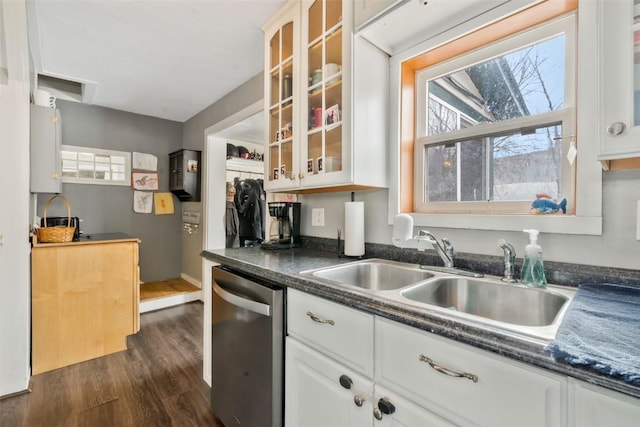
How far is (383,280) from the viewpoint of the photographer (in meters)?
1.46

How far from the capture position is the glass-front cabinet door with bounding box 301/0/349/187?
4.85 ft

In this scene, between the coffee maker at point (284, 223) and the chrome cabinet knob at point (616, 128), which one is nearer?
the chrome cabinet knob at point (616, 128)

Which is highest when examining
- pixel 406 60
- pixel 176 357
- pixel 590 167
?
pixel 406 60

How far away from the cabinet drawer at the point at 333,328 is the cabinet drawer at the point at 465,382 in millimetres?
48

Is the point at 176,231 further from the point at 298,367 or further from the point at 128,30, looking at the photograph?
the point at 298,367

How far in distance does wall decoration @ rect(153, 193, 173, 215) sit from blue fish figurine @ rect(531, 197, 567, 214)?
412cm

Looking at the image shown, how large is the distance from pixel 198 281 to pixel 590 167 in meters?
3.90

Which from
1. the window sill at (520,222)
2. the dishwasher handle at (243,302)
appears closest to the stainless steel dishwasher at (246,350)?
the dishwasher handle at (243,302)

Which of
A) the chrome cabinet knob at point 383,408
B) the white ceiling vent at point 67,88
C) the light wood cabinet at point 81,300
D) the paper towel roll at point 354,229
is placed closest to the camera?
the chrome cabinet knob at point 383,408

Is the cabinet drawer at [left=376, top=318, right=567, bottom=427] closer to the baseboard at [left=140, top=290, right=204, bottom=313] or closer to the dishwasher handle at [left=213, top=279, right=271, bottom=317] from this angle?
the dishwasher handle at [left=213, top=279, right=271, bottom=317]

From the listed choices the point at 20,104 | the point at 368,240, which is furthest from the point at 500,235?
the point at 20,104

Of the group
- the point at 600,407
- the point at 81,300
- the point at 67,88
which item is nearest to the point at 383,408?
the point at 600,407

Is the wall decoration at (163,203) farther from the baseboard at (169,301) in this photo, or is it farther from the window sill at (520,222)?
the window sill at (520,222)

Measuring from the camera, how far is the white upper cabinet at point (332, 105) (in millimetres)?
1434
